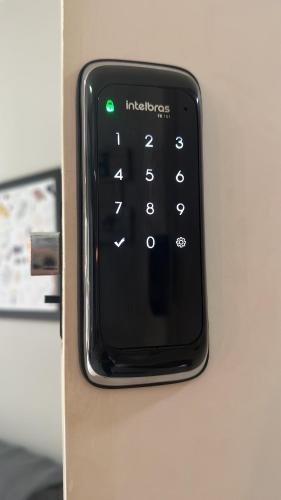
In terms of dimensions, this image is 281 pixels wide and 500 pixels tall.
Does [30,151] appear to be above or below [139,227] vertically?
above

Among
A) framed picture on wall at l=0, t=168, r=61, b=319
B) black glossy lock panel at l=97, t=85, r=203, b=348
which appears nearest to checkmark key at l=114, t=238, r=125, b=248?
black glossy lock panel at l=97, t=85, r=203, b=348

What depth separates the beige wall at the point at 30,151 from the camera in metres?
1.16

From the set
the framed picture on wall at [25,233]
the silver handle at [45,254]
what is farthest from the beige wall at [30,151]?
the silver handle at [45,254]

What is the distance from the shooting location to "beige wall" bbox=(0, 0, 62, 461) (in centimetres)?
116

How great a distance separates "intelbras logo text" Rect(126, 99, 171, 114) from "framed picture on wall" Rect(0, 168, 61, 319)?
87 cm

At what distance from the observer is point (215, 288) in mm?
321

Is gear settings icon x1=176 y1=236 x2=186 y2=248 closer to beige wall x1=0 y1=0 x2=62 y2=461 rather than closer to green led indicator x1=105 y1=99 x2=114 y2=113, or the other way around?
green led indicator x1=105 y1=99 x2=114 y2=113

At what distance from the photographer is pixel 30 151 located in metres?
1.22

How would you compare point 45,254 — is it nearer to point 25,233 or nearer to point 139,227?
point 139,227

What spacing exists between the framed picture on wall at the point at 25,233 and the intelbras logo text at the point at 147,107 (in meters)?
0.87

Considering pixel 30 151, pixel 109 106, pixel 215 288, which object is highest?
pixel 30 151

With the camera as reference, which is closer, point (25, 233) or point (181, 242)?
point (181, 242)

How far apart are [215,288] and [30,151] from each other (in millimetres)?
1025

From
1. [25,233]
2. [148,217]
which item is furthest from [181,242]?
[25,233]
